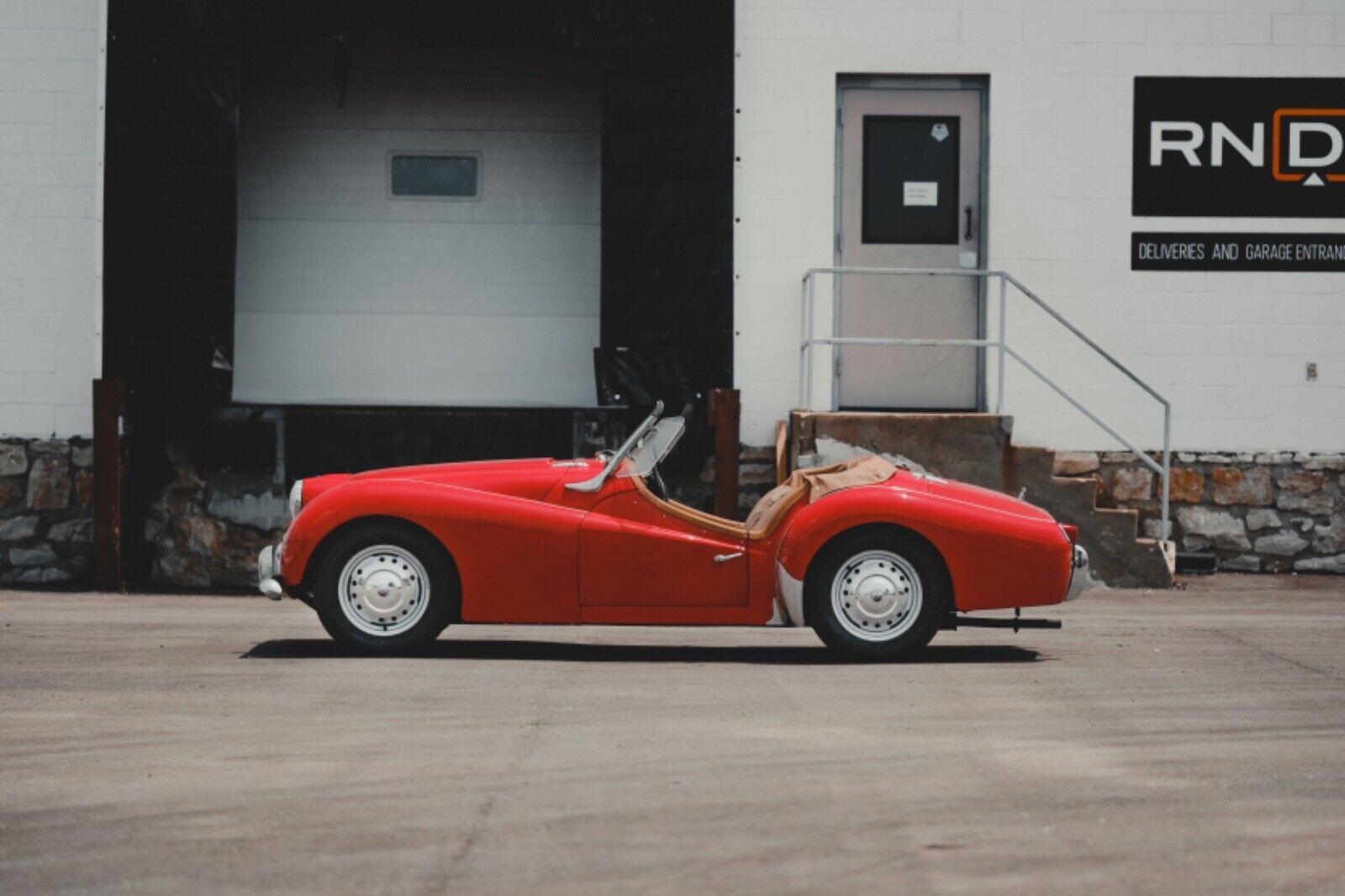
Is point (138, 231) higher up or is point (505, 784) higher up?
point (138, 231)

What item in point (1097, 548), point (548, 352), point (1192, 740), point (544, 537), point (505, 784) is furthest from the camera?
point (548, 352)

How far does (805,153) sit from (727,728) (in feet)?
26.4

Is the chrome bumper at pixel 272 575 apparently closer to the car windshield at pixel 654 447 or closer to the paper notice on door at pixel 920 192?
the car windshield at pixel 654 447

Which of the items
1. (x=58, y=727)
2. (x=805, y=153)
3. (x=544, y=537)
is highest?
(x=805, y=153)

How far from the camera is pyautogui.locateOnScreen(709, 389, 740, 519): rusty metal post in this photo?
1395 cm

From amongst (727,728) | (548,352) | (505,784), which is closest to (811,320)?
(548,352)

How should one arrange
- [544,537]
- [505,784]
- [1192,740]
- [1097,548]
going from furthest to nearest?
[1097,548], [544,537], [1192,740], [505,784]

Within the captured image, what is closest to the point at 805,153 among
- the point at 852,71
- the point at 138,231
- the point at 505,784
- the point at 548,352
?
the point at 852,71

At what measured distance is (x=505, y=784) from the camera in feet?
19.3

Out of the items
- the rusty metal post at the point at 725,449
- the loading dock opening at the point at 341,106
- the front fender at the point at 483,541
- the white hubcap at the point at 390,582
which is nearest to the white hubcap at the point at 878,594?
the front fender at the point at 483,541

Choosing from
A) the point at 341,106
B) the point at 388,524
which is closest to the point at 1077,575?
the point at 388,524

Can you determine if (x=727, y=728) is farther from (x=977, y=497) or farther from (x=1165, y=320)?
(x=1165, y=320)

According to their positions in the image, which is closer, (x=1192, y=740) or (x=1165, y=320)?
(x=1192, y=740)

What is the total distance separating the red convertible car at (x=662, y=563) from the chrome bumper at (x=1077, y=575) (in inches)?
1.6
